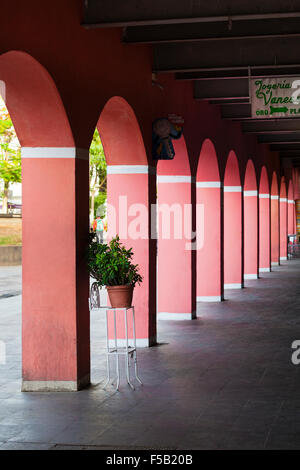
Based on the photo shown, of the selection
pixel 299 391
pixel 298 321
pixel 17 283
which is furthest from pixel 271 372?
pixel 17 283

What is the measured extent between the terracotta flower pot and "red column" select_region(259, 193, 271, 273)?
1639cm

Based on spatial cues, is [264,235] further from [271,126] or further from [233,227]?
[271,126]

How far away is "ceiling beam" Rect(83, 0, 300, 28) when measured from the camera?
781 cm

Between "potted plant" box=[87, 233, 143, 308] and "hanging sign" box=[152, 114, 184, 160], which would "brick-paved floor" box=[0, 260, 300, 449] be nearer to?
"potted plant" box=[87, 233, 143, 308]

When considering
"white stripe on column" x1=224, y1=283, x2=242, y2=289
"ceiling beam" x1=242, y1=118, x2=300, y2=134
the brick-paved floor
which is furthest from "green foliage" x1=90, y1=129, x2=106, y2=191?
the brick-paved floor

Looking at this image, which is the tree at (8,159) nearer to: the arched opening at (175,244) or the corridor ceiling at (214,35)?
the corridor ceiling at (214,35)

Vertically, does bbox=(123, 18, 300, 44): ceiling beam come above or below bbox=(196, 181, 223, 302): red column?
above

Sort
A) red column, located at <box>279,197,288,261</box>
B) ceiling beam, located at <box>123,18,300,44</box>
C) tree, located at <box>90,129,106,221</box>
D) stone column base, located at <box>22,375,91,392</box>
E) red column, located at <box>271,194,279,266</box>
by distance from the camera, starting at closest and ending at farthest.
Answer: stone column base, located at <box>22,375,91,392</box> → ceiling beam, located at <box>123,18,300,44</box> → red column, located at <box>271,194,279,266</box> → red column, located at <box>279,197,288,261</box> → tree, located at <box>90,129,106,221</box>

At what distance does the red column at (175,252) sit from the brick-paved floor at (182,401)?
1056 mm

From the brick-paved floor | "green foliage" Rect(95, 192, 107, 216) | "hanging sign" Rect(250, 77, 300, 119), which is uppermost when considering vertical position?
"hanging sign" Rect(250, 77, 300, 119)

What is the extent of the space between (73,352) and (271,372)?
2389mm

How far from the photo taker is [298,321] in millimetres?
13102

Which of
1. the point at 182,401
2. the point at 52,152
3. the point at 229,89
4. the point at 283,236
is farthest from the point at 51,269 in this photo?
the point at 283,236
